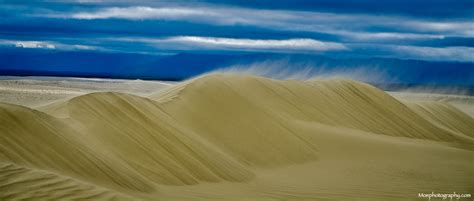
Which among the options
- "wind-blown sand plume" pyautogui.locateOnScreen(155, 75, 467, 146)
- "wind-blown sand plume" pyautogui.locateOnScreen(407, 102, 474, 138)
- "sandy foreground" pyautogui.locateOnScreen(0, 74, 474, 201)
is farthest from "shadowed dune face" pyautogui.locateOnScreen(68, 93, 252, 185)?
"wind-blown sand plume" pyautogui.locateOnScreen(407, 102, 474, 138)

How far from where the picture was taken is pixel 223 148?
14195mm

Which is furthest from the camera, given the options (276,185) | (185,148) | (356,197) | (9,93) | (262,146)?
(9,93)

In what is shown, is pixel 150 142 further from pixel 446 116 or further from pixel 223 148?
pixel 446 116

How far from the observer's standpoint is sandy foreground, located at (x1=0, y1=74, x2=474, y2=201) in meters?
8.66

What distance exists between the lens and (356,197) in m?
10.4

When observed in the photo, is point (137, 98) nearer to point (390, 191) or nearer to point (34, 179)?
point (390, 191)

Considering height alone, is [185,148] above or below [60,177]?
above

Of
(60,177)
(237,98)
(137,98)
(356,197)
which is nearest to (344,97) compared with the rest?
(237,98)

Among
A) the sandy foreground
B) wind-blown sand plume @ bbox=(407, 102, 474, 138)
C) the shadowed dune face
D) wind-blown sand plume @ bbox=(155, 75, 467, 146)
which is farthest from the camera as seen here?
wind-blown sand plume @ bbox=(407, 102, 474, 138)

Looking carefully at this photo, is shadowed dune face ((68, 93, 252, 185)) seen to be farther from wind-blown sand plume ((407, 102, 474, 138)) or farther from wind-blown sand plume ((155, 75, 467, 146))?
wind-blown sand plume ((407, 102, 474, 138))

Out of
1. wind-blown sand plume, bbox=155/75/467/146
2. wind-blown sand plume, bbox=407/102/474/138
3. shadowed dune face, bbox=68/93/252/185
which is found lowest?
shadowed dune face, bbox=68/93/252/185

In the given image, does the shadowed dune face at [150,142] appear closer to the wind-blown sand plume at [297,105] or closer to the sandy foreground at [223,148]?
the sandy foreground at [223,148]

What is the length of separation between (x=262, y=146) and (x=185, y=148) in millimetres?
3244

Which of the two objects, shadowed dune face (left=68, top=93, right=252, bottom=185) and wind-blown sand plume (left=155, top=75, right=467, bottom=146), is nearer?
shadowed dune face (left=68, top=93, right=252, bottom=185)
